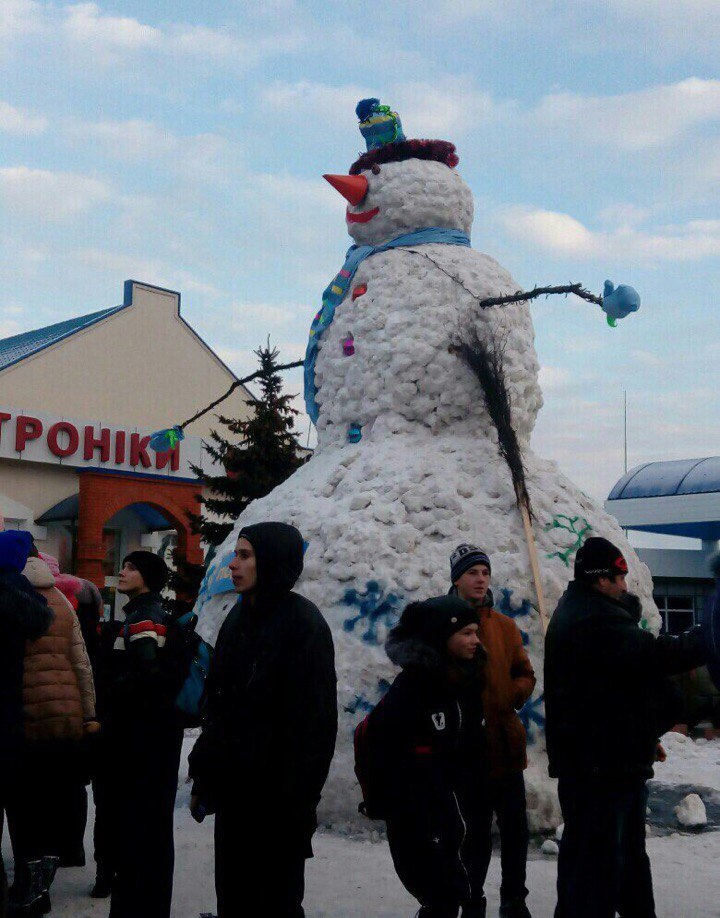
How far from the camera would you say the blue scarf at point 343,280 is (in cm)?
568

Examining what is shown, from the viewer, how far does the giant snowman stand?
475cm

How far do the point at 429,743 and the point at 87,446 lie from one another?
15.0m

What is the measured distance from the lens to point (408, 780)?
3045mm

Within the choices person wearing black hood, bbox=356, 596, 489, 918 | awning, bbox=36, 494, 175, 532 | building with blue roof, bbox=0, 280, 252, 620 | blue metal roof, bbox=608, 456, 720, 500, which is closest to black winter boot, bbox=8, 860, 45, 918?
person wearing black hood, bbox=356, 596, 489, 918

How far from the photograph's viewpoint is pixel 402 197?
564 cm

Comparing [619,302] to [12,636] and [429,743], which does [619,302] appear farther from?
[12,636]

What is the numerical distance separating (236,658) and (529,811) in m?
2.25

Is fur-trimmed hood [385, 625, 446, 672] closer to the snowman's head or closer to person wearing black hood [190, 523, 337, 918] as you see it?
person wearing black hood [190, 523, 337, 918]

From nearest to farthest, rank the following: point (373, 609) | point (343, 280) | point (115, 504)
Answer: point (373, 609), point (343, 280), point (115, 504)

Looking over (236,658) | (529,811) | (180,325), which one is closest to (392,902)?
(529,811)

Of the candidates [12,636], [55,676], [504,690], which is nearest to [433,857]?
[504,690]

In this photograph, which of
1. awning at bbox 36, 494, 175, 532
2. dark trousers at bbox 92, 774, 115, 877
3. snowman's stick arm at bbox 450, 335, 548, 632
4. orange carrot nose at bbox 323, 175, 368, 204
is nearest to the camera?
dark trousers at bbox 92, 774, 115, 877

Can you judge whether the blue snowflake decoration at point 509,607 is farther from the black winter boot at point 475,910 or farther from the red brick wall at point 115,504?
the red brick wall at point 115,504

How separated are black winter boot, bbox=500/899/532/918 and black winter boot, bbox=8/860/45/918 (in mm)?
1815
